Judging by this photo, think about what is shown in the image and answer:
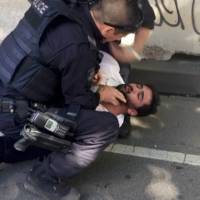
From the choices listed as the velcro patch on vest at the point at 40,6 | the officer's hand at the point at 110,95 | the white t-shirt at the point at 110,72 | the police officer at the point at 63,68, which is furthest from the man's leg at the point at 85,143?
the velcro patch on vest at the point at 40,6

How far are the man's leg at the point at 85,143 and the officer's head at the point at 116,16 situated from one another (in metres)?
0.50

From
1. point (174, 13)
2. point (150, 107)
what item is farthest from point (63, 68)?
point (174, 13)

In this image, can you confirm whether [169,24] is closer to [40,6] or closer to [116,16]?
[116,16]

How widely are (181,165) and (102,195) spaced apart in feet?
1.96

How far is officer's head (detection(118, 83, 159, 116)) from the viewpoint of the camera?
3.77 meters

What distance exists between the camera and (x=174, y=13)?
14.3ft

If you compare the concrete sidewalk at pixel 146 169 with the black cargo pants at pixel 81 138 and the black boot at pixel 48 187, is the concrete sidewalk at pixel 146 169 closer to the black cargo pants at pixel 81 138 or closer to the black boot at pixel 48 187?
the black boot at pixel 48 187

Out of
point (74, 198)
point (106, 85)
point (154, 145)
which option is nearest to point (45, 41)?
point (106, 85)

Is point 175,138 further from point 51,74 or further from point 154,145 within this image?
point 51,74

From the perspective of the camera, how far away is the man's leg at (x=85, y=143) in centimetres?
342

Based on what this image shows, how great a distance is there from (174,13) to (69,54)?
57.0 inches

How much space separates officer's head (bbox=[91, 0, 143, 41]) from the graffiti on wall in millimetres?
1018

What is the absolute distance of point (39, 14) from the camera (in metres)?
3.24

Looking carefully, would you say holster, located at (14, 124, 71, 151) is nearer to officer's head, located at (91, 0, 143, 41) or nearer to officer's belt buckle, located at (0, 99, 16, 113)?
officer's belt buckle, located at (0, 99, 16, 113)
